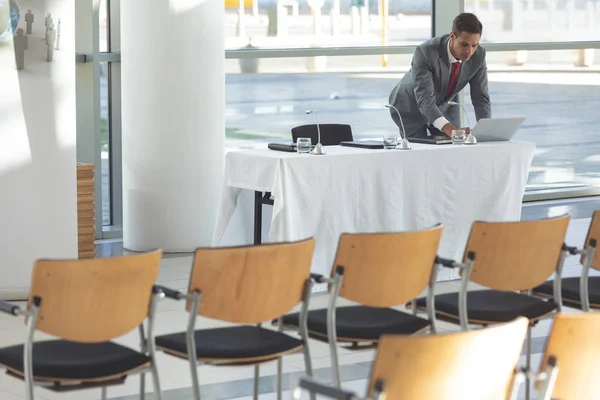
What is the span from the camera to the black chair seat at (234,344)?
380cm

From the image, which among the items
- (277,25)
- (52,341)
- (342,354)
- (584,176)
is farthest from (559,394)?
(584,176)

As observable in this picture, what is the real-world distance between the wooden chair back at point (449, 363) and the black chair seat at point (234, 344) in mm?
1113

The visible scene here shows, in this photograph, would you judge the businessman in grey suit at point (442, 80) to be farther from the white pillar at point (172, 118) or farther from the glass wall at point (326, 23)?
the glass wall at point (326, 23)

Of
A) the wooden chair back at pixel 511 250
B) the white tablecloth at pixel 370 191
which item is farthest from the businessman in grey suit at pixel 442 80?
the wooden chair back at pixel 511 250

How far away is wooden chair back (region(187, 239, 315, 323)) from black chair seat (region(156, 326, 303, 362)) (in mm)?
97

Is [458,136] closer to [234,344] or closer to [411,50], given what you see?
[234,344]

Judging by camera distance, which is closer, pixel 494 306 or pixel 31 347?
pixel 31 347

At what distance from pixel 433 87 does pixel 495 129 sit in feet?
1.65

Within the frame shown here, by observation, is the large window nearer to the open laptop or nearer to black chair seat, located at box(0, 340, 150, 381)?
the open laptop

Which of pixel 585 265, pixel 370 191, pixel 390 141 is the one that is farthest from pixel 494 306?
pixel 390 141

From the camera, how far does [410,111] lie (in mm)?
7309

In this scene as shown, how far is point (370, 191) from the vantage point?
20.7ft

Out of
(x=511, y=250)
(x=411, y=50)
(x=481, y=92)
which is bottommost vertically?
(x=511, y=250)

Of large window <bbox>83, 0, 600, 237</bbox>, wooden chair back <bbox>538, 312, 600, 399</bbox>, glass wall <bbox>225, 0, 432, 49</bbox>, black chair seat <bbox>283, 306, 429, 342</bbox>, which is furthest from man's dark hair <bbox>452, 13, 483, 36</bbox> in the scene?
wooden chair back <bbox>538, 312, 600, 399</bbox>
